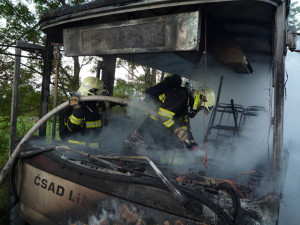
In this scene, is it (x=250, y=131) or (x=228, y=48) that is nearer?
(x=228, y=48)

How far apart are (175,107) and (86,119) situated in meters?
1.75

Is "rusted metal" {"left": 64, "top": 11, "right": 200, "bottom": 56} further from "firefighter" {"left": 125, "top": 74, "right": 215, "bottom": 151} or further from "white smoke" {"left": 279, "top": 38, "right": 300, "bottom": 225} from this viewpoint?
"white smoke" {"left": 279, "top": 38, "right": 300, "bottom": 225}

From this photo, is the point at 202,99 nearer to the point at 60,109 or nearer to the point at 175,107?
the point at 175,107

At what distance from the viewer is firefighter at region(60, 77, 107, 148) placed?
4062mm

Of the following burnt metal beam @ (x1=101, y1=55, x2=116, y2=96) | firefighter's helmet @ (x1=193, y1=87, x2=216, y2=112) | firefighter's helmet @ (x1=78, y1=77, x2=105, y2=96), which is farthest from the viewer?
burnt metal beam @ (x1=101, y1=55, x2=116, y2=96)

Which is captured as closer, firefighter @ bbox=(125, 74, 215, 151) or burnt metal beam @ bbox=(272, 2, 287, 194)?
burnt metal beam @ bbox=(272, 2, 287, 194)

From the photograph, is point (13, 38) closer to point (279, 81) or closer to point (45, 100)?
point (45, 100)

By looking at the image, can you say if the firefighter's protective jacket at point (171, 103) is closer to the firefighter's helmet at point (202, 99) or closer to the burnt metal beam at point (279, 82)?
the firefighter's helmet at point (202, 99)

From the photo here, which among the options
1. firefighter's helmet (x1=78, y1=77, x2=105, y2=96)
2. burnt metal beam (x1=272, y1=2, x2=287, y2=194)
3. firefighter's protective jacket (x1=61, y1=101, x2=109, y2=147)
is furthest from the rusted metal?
firefighter's protective jacket (x1=61, y1=101, x2=109, y2=147)

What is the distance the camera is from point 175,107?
12.7ft

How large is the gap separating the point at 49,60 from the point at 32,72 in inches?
146

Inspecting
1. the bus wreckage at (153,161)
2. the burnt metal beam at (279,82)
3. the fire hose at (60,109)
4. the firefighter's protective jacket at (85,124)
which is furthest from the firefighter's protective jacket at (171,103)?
the burnt metal beam at (279,82)

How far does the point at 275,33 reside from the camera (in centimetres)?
250

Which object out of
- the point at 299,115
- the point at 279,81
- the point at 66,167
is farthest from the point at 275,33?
the point at 299,115
